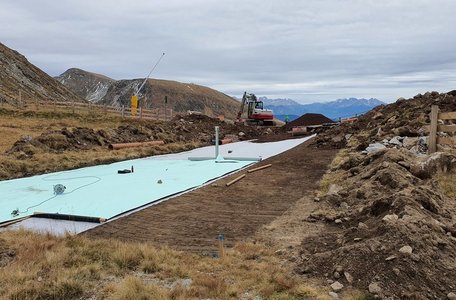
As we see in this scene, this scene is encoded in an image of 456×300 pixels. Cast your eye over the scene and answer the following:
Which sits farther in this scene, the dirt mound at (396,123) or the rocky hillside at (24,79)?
the rocky hillside at (24,79)

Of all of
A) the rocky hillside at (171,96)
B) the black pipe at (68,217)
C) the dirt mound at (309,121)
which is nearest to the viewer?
the black pipe at (68,217)

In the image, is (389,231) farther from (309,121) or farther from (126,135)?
(309,121)

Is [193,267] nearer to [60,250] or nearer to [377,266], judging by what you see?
[60,250]

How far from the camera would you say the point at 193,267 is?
16.7 ft

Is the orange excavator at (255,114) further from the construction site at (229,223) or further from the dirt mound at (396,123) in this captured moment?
the construction site at (229,223)

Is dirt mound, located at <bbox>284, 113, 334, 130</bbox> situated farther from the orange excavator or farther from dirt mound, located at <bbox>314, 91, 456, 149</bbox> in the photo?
dirt mound, located at <bbox>314, 91, 456, 149</bbox>

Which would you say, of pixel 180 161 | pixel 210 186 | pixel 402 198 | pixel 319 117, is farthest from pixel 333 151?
pixel 319 117

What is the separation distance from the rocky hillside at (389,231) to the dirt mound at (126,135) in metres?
10.3

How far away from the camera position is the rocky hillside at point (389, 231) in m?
4.27

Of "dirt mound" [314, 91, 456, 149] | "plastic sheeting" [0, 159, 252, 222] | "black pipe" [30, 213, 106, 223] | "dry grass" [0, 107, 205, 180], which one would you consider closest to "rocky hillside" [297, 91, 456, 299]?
"black pipe" [30, 213, 106, 223]

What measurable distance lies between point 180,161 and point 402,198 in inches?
421

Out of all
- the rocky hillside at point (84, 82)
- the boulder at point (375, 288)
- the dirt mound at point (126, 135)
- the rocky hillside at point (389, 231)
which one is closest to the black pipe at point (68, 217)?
the rocky hillside at point (389, 231)

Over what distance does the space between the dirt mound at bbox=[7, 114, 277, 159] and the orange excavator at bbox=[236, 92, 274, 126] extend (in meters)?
3.21

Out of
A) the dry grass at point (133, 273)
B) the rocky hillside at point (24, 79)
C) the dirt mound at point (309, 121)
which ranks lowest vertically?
the dry grass at point (133, 273)
